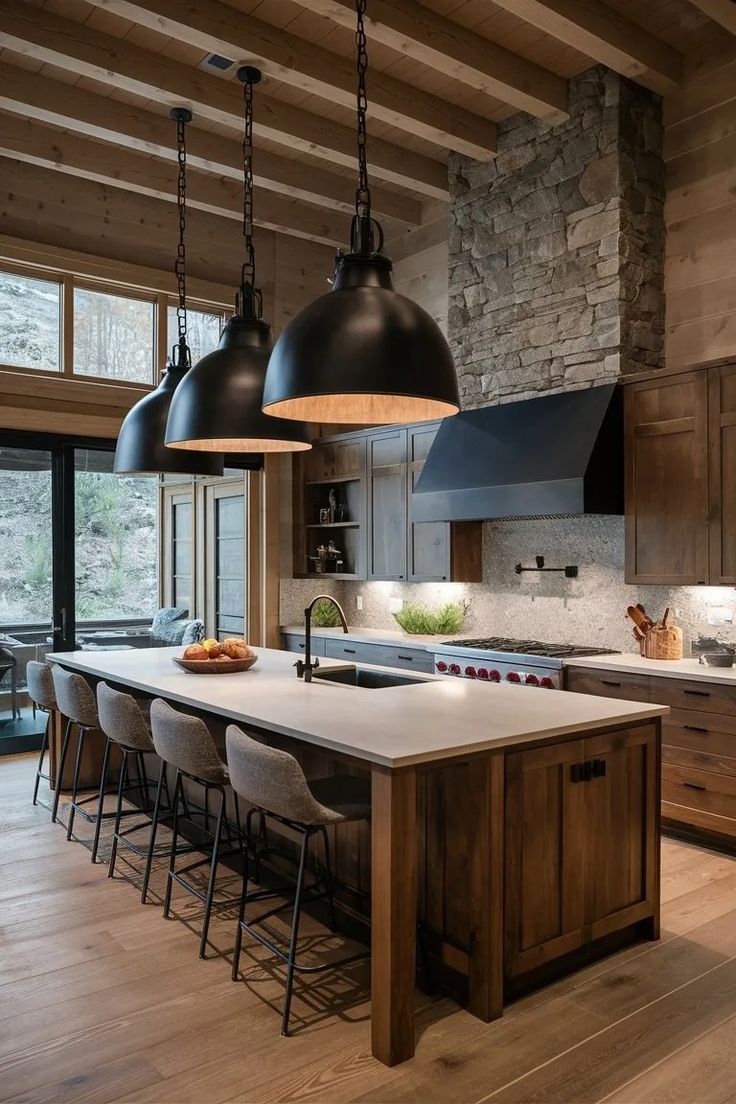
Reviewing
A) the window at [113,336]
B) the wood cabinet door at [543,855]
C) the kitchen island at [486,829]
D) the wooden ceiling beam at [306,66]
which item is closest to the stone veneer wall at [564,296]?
the wooden ceiling beam at [306,66]

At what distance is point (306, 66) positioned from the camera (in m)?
4.82

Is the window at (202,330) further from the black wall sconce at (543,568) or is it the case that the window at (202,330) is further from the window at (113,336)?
the black wall sconce at (543,568)

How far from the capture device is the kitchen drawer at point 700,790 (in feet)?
13.6

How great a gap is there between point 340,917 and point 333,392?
2.11 meters

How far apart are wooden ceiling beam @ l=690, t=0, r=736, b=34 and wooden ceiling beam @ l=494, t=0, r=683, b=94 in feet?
1.73

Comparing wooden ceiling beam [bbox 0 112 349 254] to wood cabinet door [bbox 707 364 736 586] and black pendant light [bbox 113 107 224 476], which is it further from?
wood cabinet door [bbox 707 364 736 586]

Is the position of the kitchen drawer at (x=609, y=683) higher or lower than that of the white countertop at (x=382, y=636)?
lower

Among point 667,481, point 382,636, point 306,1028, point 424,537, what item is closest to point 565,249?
point 667,481

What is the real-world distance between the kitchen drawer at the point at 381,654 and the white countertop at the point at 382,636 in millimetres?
37

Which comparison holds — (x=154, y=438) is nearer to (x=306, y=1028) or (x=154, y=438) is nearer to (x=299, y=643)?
(x=306, y=1028)

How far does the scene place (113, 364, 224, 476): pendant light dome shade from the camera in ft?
14.4

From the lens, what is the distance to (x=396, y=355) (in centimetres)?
259

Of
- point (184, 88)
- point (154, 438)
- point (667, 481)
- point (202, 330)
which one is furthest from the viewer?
point (202, 330)

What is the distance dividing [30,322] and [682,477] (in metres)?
4.59
